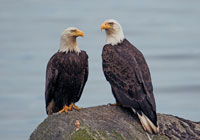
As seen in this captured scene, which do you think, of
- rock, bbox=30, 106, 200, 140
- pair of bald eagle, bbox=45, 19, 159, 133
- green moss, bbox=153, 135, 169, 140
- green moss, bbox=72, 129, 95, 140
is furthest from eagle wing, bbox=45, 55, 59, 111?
green moss, bbox=153, 135, 169, 140

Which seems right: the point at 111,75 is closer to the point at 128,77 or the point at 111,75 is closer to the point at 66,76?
the point at 128,77

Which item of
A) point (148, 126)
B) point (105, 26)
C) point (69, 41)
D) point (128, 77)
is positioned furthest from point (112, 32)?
point (148, 126)

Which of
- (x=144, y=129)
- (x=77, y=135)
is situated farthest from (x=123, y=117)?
(x=77, y=135)

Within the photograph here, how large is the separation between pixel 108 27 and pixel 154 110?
182 centimetres

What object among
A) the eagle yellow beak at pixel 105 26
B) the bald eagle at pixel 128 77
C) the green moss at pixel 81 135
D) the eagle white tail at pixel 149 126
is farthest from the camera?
the eagle yellow beak at pixel 105 26

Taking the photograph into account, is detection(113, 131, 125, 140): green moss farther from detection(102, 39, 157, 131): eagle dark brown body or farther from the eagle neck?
the eagle neck

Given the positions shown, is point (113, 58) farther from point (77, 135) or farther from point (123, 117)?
point (77, 135)

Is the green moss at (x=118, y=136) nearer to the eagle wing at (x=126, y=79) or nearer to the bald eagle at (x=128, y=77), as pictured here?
the bald eagle at (x=128, y=77)

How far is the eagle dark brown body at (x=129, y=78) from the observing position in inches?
330

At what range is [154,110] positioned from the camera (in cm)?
831

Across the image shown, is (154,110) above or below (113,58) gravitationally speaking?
below

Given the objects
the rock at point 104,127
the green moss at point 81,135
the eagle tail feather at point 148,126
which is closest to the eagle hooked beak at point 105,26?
the rock at point 104,127

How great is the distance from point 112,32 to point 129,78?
1054mm

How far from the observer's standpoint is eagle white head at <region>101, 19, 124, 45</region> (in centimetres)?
919
